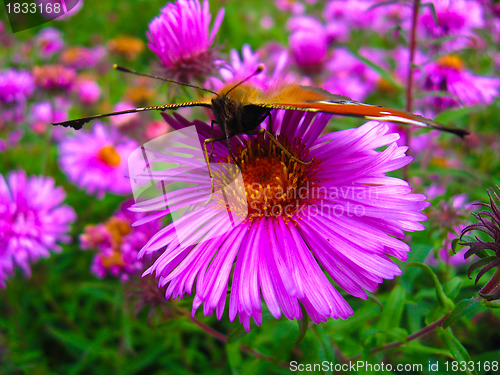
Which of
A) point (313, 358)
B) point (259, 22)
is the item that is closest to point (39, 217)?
point (313, 358)

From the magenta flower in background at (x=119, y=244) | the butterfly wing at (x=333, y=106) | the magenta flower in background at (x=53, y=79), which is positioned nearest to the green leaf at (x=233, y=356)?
the magenta flower in background at (x=119, y=244)

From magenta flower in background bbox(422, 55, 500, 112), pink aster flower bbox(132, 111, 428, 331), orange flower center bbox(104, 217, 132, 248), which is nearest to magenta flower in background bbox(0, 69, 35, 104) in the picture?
orange flower center bbox(104, 217, 132, 248)

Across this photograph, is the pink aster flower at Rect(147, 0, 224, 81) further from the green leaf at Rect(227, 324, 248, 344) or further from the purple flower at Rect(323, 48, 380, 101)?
the purple flower at Rect(323, 48, 380, 101)

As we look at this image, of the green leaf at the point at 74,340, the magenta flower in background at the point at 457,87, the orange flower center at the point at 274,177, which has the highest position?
the magenta flower in background at the point at 457,87

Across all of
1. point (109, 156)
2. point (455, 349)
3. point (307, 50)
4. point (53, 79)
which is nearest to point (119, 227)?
point (109, 156)

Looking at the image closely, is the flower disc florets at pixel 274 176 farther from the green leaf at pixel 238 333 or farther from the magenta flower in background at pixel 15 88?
the magenta flower in background at pixel 15 88

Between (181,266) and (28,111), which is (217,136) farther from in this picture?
(28,111)

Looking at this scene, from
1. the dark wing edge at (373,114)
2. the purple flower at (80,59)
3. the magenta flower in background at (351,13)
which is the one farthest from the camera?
the magenta flower in background at (351,13)
